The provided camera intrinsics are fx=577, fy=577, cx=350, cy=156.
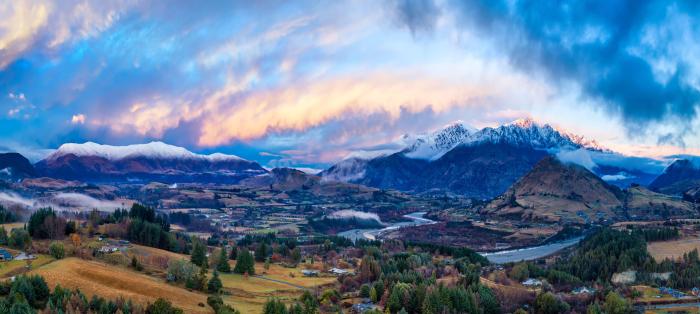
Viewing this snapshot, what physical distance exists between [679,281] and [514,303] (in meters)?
53.2

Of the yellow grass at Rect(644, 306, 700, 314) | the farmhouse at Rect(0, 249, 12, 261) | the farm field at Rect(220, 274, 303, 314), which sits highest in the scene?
the farmhouse at Rect(0, 249, 12, 261)

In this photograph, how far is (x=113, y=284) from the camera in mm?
109312

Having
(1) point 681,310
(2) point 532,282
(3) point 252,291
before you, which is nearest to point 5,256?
(3) point 252,291

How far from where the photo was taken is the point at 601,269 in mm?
169375

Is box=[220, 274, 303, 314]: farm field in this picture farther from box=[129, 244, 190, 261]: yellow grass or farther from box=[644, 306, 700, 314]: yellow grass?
box=[644, 306, 700, 314]: yellow grass

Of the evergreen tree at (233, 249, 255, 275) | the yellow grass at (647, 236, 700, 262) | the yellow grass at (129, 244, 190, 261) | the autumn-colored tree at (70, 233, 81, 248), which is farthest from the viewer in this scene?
the yellow grass at (647, 236, 700, 262)

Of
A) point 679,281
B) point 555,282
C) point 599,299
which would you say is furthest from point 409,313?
point 679,281

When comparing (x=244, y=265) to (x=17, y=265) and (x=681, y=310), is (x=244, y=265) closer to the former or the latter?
(x=17, y=265)

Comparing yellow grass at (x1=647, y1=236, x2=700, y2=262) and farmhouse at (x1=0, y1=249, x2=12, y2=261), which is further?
yellow grass at (x1=647, y1=236, x2=700, y2=262)

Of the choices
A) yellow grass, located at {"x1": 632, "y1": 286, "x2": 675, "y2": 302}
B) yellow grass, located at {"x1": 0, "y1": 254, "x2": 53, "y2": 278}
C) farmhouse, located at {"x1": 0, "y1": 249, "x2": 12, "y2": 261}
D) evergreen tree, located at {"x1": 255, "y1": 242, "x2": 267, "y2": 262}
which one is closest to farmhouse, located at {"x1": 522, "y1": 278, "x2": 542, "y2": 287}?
yellow grass, located at {"x1": 632, "y1": 286, "x2": 675, "y2": 302}

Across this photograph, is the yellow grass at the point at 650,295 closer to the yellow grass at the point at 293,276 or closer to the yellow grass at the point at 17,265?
the yellow grass at the point at 293,276

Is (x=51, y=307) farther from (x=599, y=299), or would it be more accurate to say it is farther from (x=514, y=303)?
(x=599, y=299)

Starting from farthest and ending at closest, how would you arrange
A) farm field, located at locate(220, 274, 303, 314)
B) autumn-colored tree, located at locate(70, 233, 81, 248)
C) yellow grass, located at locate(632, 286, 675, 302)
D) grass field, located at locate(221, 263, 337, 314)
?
1. autumn-colored tree, located at locate(70, 233, 81, 248)
2. yellow grass, located at locate(632, 286, 675, 302)
3. grass field, located at locate(221, 263, 337, 314)
4. farm field, located at locate(220, 274, 303, 314)

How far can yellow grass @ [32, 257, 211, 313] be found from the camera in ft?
337
